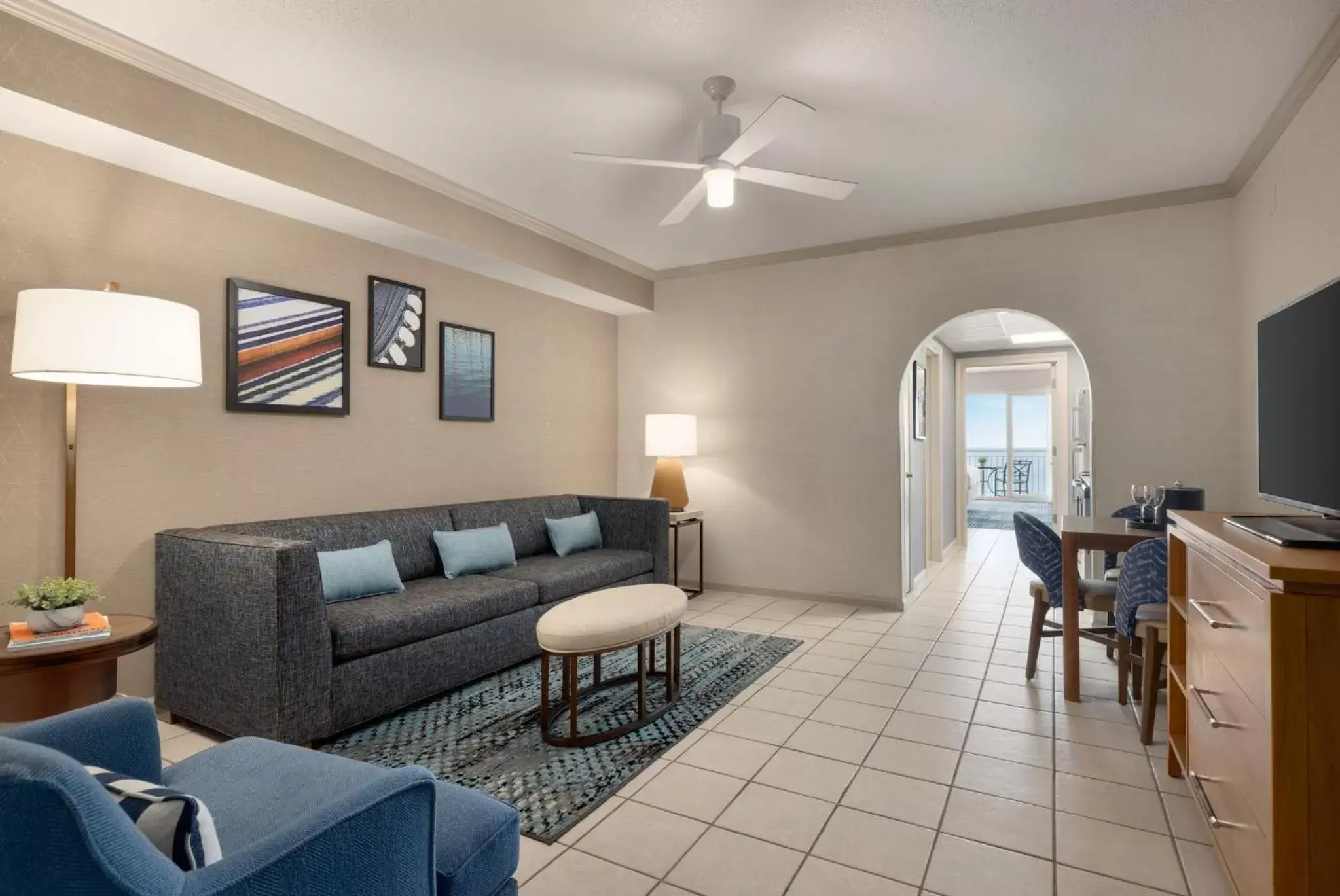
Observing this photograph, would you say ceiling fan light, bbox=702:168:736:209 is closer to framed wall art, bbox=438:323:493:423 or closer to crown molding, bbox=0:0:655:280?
crown molding, bbox=0:0:655:280

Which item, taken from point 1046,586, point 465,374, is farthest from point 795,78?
point 465,374

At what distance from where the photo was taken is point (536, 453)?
502 centimetres

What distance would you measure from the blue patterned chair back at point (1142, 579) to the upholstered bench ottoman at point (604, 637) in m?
1.76

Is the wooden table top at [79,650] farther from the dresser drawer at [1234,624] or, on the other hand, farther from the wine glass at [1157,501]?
the wine glass at [1157,501]

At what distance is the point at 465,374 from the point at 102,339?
230 centimetres

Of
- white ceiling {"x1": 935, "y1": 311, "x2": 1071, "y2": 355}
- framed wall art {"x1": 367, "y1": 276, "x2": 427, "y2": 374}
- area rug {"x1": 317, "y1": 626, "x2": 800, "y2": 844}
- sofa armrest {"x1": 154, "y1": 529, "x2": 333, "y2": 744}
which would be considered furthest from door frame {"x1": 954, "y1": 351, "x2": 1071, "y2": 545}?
sofa armrest {"x1": 154, "y1": 529, "x2": 333, "y2": 744}

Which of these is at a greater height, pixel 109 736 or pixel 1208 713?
pixel 109 736

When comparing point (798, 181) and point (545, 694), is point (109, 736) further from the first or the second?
point (798, 181)

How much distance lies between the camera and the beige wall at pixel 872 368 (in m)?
3.85

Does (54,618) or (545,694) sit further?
(545,694)

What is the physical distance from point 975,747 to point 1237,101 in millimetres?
2874

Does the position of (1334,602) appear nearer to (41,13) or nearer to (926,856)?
(926,856)

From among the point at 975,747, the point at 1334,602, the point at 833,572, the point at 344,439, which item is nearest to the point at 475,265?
the point at 344,439

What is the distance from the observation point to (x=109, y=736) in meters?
1.27
